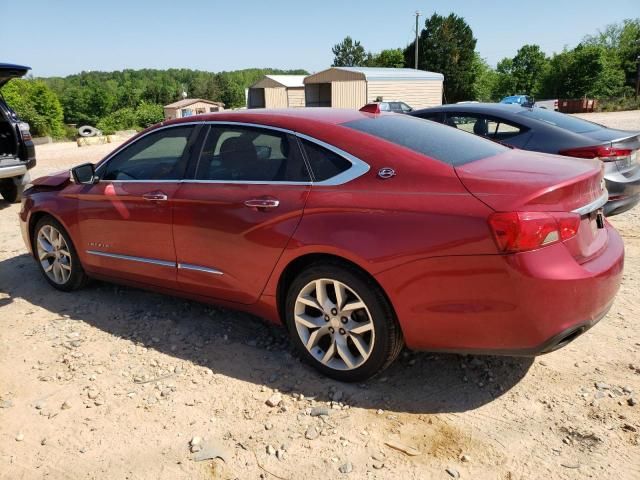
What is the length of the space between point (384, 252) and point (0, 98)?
8447 mm

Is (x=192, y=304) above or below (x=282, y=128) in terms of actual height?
below

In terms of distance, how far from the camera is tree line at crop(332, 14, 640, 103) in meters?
50.5

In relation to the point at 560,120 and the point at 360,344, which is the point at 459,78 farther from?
the point at 360,344

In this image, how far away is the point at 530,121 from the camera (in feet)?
19.5

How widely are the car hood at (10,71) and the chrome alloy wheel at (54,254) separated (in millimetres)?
4158

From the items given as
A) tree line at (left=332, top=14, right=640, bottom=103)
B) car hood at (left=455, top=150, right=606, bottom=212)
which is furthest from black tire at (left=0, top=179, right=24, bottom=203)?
tree line at (left=332, top=14, right=640, bottom=103)

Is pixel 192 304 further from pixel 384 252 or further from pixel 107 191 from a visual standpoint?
pixel 384 252

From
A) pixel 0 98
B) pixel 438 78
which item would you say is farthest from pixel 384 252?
pixel 438 78

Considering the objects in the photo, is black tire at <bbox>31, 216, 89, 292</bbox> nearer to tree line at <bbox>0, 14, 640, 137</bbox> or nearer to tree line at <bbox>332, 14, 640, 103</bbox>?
tree line at <bbox>0, 14, 640, 137</bbox>

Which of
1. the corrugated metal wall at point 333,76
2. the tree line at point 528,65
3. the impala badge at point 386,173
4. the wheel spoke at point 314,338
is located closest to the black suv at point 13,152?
the wheel spoke at point 314,338

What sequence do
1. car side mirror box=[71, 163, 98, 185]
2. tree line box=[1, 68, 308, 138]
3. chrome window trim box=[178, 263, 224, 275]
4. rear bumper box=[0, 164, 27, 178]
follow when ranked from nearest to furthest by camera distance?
chrome window trim box=[178, 263, 224, 275] < car side mirror box=[71, 163, 98, 185] < rear bumper box=[0, 164, 27, 178] < tree line box=[1, 68, 308, 138]

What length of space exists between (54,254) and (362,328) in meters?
3.18

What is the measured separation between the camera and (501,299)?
8.26 feet

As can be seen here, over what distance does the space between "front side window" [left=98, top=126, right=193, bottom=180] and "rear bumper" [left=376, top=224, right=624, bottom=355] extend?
1881 mm
